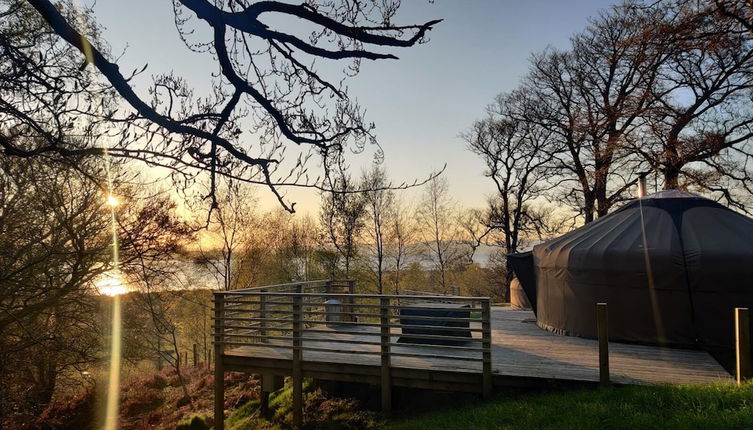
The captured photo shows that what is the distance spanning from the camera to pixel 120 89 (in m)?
2.37

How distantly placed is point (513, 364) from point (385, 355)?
154 centimetres

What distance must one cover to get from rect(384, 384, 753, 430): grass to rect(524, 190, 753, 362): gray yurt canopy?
102 inches

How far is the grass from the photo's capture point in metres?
3.40

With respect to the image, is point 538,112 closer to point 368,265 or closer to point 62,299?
point 368,265

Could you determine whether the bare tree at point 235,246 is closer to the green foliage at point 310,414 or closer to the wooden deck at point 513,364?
the green foliage at point 310,414

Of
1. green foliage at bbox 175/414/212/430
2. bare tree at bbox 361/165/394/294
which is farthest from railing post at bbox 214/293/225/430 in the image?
bare tree at bbox 361/165/394/294

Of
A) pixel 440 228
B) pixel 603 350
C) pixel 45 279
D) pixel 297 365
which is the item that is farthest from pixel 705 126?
pixel 45 279

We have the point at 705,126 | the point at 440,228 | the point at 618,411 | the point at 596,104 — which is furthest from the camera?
the point at 440,228

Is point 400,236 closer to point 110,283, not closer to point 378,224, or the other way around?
point 378,224

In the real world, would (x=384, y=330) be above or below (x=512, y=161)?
below

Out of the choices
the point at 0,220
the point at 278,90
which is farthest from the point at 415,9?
the point at 0,220

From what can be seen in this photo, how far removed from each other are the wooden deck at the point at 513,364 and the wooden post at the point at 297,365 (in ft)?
0.32

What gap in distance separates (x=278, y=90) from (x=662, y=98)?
13521mm

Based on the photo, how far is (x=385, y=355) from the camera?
534 centimetres
